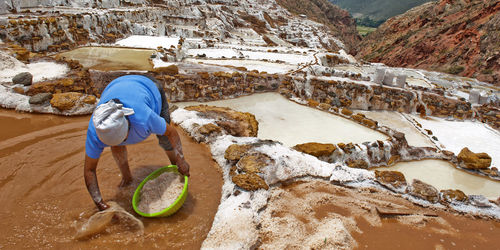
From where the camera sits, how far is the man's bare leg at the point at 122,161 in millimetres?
2883

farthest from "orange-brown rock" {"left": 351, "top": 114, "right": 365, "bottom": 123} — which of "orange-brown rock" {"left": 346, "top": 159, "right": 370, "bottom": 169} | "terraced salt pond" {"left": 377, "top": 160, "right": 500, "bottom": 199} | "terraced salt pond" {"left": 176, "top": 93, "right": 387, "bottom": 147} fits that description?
"orange-brown rock" {"left": 346, "top": 159, "right": 370, "bottom": 169}

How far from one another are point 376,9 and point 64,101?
425 feet

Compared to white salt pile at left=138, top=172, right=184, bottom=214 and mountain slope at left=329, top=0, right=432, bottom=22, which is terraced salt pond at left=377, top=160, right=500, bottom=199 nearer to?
white salt pile at left=138, top=172, right=184, bottom=214

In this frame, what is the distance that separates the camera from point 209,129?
4.49 m

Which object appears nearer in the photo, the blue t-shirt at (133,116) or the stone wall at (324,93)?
the blue t-shirt at (133,116)

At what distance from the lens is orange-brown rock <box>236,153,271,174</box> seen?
3340 mm

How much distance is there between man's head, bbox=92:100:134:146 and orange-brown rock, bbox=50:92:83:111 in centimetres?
378

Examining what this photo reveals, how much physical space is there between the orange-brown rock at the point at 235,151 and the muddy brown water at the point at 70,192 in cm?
28

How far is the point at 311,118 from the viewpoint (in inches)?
269

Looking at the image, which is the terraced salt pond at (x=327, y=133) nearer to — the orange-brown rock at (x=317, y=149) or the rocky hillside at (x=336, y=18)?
the orange-brown rock at (x=317, y=149)

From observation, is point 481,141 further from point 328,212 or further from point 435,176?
point 328,212

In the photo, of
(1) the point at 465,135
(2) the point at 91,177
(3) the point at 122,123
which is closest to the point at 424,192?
(3) the point at 122,123

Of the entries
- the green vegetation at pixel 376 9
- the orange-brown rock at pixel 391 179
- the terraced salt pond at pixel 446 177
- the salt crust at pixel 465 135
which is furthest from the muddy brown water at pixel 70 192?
the green vegetation at pixel 376 9

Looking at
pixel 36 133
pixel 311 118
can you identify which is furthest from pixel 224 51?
pixel 36 133
